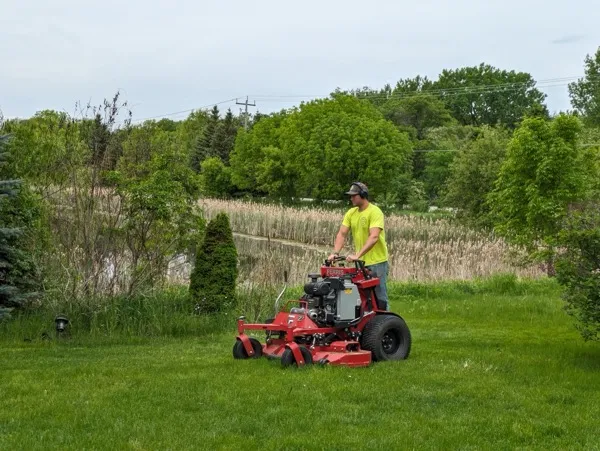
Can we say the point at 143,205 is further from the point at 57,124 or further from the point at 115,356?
the point at 57,124

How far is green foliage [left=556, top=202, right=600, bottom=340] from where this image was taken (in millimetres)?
8461

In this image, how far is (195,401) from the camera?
6.86 m

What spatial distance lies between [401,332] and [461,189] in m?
20.2

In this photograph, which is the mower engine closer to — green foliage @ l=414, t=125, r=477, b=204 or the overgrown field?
the overgrown field

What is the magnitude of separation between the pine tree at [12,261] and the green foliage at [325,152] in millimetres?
28249

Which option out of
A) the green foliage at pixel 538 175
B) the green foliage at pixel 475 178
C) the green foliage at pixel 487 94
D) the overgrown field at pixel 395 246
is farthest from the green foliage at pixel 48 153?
the green foliage at pixel 487 94

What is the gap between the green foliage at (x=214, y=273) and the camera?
Answer: 12461 millimetres

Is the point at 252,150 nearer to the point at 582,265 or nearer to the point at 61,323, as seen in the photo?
the point at 61,323

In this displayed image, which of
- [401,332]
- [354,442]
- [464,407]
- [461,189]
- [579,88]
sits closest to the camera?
[354,442]

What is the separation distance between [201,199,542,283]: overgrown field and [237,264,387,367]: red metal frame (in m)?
6.33

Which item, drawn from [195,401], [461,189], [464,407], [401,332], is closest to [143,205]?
[401,332]

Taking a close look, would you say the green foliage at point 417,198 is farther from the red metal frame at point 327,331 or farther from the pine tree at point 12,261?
the red metal frame at point 327,331

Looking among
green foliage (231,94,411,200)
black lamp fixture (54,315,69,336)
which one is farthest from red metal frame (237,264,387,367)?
green foliage (231,94,411,200)

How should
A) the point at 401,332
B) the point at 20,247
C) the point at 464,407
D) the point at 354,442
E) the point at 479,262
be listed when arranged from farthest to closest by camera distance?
the point at 479,262 → the point at 20,247 → the point at 401,332 → the point at 464,407 → the point at 354,442
